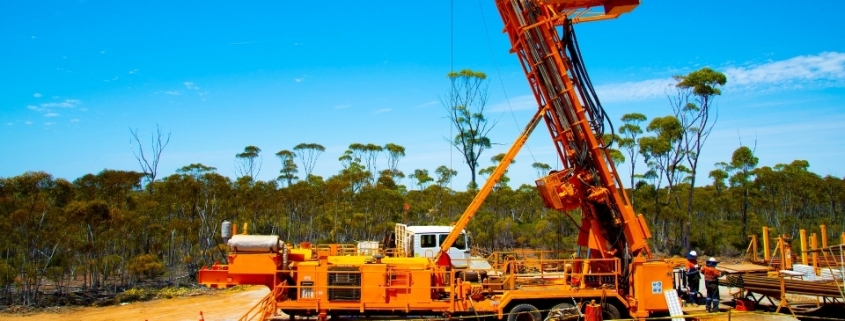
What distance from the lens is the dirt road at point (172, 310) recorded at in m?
17.0

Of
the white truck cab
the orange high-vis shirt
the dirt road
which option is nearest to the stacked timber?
the orange high-vis shirt

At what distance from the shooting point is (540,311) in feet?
35.6

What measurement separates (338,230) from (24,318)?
2167 centimetres

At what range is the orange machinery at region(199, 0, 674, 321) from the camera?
36.3ft

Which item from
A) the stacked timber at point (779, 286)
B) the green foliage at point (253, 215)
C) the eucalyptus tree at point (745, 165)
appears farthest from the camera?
the eucalyptus tree at point (745, 165)

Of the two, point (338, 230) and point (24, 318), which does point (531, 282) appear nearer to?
point (24, 318)

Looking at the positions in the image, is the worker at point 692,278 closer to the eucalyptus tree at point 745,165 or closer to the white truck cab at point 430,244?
the white truck cab at point 430,244

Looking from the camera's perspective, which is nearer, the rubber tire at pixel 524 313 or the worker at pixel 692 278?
the rubber tire at pixel 524 313

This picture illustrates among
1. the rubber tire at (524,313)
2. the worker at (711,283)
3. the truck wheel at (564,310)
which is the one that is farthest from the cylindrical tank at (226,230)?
the worker at (711,283)

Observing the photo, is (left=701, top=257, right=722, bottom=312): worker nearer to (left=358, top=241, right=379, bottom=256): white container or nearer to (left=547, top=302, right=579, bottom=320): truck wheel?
(left=547, top=302, right=579, bottom=320): truck wheel

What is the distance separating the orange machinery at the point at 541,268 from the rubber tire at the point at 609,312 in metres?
0.02

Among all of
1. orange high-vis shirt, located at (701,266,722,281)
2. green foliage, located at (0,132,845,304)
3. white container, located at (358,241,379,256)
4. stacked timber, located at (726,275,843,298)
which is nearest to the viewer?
stacked timber, located at (726,275,843,298)

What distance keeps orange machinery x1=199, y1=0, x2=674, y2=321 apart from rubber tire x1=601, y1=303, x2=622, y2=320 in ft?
0.06

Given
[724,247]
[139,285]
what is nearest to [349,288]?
[139,285]
